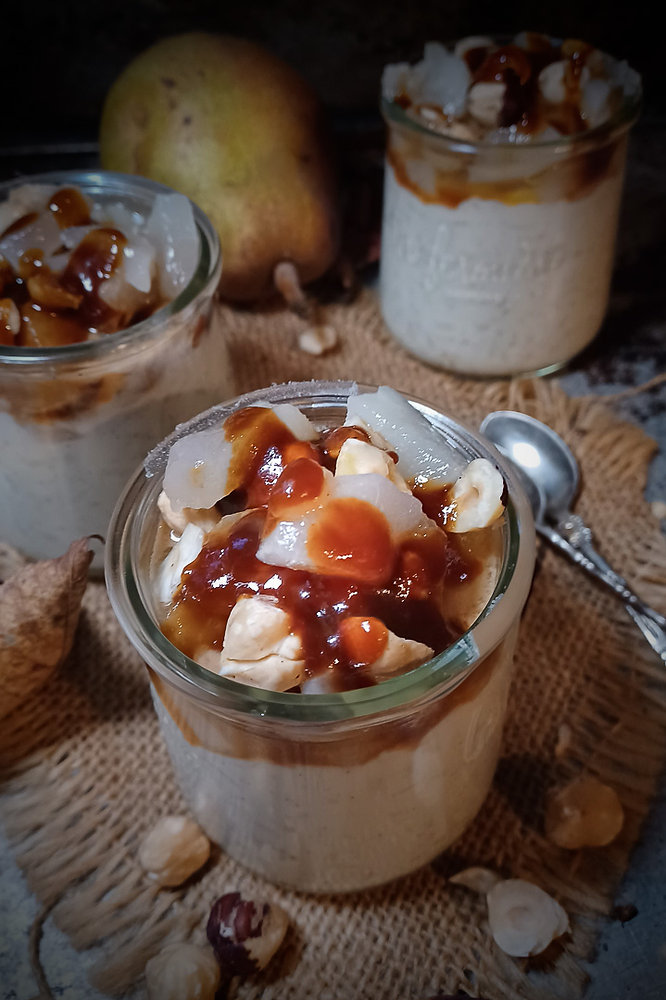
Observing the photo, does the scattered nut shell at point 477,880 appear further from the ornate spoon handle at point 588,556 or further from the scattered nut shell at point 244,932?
the ornate spoon handle at point 588,556

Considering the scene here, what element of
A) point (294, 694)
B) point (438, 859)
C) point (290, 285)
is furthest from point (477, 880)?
point (290, 285)

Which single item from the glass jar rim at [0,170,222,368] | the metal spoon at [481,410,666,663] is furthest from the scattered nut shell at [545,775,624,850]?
the glass jar rim at [0,170,222,368]

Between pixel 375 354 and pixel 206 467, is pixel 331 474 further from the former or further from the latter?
pixel 375 354

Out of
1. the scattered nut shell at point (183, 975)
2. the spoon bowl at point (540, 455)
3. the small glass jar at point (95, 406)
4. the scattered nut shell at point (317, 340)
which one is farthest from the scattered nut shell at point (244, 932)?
the scattered nut shell at point (317, 340)

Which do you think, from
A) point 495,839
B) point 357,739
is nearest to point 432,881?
point 495,839

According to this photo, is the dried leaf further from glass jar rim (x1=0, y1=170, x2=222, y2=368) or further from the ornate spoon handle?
the ornate spoon handle

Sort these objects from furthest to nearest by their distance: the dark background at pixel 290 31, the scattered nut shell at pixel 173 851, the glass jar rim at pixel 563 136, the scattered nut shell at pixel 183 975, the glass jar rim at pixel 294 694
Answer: the dark background at pixel 290 31, the glass jar rim at pixel 563 136, the scattered nut shell at pixel 173 851, the scattered nut shell at pixel 183 975, the glass jar rim at pixel 294 694

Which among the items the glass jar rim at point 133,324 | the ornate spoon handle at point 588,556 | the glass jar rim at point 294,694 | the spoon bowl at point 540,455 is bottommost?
the ornate spoon handle at point 588,556
